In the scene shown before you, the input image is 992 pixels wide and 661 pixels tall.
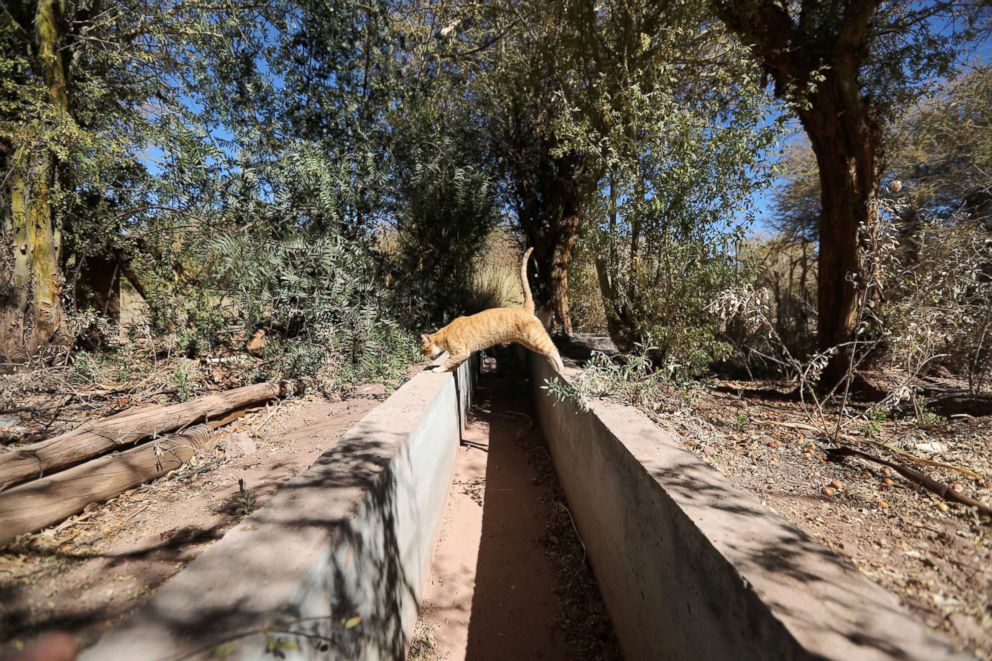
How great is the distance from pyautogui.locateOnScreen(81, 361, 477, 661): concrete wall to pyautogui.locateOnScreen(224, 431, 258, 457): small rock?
4.73ft

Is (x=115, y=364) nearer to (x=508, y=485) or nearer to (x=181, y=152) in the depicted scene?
(x=181, y=152)

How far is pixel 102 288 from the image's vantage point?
25.4 feet

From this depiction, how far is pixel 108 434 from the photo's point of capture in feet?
10.9

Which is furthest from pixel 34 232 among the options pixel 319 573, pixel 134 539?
pixel 319 573

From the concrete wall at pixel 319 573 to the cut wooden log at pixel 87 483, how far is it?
159 centimetres

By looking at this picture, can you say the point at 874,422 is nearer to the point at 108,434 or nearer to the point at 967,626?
the point at 967,626

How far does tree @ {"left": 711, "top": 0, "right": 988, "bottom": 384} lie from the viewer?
4.79 metres

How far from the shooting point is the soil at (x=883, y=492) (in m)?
1.52

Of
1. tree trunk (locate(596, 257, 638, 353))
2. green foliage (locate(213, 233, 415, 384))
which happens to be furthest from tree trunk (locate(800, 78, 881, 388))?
green foliage (locate(213, 233, 415, 384))

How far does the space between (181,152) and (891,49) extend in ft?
30.6

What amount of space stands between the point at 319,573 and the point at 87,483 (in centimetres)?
240

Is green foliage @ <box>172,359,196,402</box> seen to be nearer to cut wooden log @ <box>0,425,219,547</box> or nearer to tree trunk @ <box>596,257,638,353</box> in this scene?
cut wooden log @ <box>0,425,219,547</box>

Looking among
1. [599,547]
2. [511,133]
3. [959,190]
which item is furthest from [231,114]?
[959,190]

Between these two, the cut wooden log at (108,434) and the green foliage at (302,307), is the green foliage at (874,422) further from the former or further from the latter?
the cut wooden log at (108,434)
